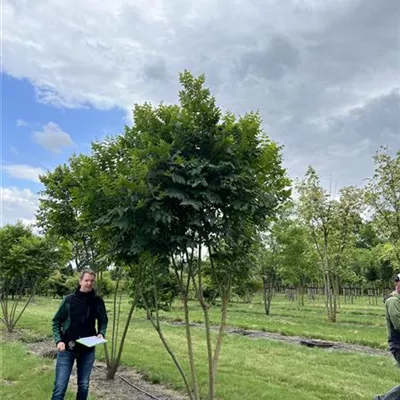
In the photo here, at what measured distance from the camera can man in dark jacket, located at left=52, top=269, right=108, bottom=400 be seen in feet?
15.2

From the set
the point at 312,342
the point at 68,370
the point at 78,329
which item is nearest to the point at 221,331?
the point at 78,329

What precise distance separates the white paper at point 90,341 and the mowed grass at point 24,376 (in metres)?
1.94

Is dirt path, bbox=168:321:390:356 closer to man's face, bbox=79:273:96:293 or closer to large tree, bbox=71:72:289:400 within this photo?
large tree, bbox=71:72:289:400

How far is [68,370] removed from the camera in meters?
4.68

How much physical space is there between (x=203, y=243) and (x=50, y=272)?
1364cm

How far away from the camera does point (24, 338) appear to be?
1340 centimetres

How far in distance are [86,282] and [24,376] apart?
4038 mm

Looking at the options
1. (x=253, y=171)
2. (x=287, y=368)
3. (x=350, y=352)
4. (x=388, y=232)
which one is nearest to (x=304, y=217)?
(x=388, y=232)

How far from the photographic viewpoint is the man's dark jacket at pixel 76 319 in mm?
4707

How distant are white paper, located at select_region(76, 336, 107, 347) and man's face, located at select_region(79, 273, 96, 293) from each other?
516mm

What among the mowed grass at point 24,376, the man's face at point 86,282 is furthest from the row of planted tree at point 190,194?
the mowed grass at point 24,376

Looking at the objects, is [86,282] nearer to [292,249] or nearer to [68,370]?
[68,370]

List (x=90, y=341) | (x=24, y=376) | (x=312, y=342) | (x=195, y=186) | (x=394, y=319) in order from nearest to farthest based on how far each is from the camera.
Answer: (x=195, y=186) → (x=90, y=341) → (x=394, y=319) → (x=24, y=376) → (x=312, y=342)

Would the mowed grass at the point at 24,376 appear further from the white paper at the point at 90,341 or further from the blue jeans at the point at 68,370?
the white paper at the point at 90,341
